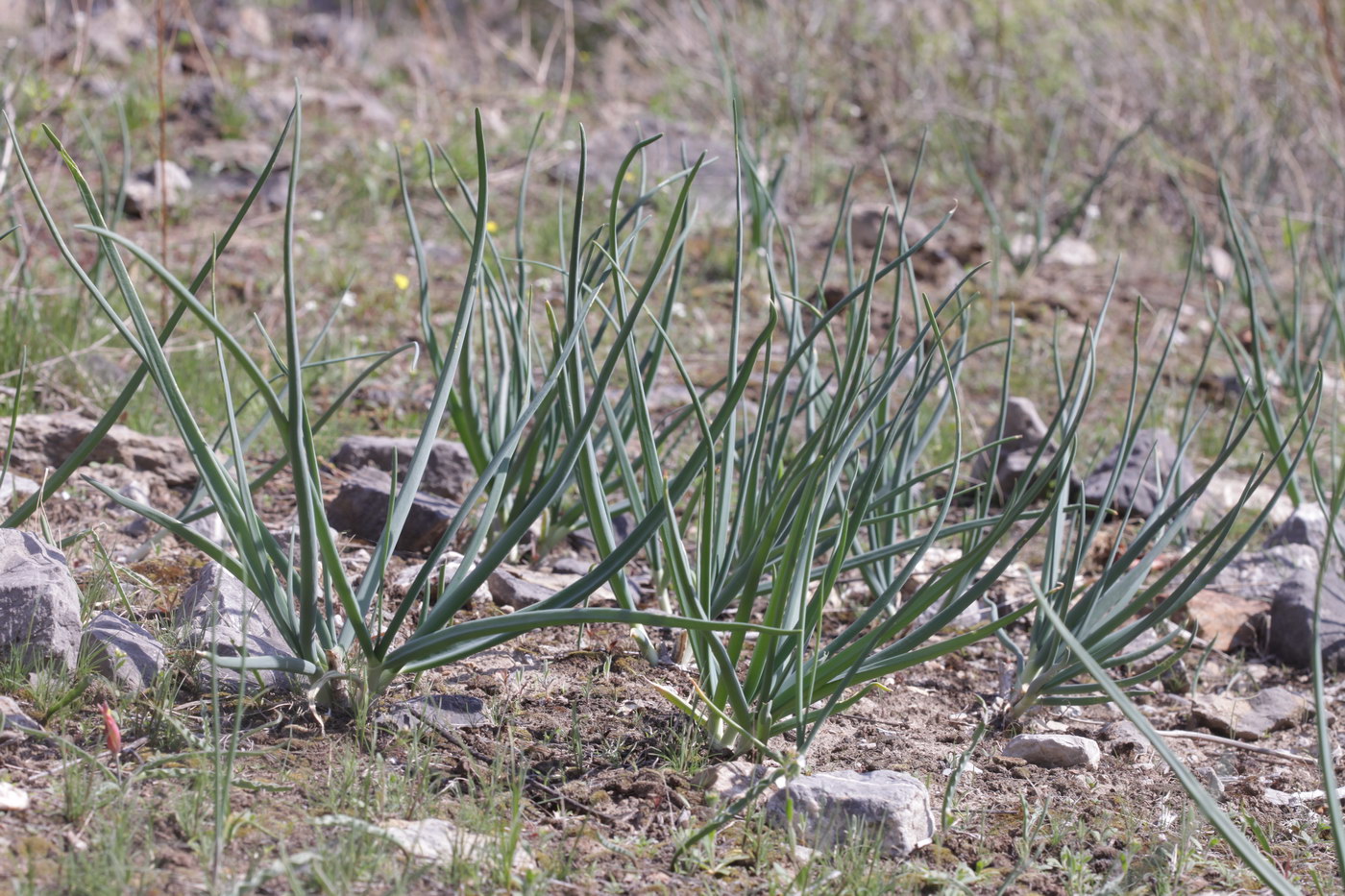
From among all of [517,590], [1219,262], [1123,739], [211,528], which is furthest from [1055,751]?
[1219,262]

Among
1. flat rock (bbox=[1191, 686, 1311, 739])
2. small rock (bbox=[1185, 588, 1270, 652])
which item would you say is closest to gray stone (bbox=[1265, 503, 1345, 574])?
small rock (bbox=[1185, 588, 1270, 652])

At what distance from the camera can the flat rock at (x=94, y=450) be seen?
225 cm

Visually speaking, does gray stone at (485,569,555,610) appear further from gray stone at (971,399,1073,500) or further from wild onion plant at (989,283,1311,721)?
gray stone at (971,399,1073,500)

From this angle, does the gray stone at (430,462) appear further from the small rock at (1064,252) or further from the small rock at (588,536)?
the small rock at (1064,252)

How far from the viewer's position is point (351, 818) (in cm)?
115

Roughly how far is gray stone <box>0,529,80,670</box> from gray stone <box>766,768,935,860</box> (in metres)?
0.81

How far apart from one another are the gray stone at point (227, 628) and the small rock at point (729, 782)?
Result: 48cm

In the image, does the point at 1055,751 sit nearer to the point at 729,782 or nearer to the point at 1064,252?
the point at 729,782

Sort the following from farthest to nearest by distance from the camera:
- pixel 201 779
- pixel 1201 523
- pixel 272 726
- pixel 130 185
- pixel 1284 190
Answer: pixel 1284 190 < pixel 130 185 < pixel 1201 523 < pixel 272 726 < pixel 201 779

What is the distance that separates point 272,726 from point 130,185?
131 inches

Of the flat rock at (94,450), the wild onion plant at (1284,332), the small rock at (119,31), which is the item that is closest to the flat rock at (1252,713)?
the wild onion plant at (1284,332)

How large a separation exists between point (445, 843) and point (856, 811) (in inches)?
17.0

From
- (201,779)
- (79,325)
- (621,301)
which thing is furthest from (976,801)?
(79,325)

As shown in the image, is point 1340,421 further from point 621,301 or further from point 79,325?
point 79,325
